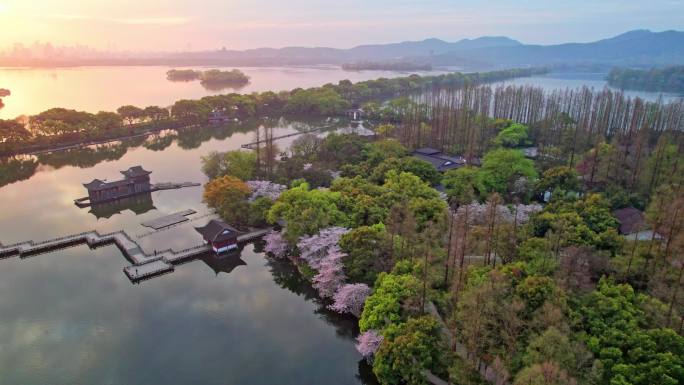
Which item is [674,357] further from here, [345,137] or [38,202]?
[38,202]

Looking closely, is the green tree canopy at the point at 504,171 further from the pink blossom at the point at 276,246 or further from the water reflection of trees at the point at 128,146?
the water reflection of trees at the point at 128,146

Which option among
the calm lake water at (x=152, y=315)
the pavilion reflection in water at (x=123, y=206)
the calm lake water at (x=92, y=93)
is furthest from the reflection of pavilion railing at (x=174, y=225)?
the calm lake water at (x=92, y=93)

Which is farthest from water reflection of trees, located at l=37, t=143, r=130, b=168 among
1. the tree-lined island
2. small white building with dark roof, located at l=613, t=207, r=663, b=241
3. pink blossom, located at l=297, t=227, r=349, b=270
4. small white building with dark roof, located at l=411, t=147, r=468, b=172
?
the tree-lined island

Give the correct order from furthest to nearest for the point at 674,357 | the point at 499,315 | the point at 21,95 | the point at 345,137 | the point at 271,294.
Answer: the point at 21,95 → the point at 345,137 → the point at 271,294 → the point at 499,315 → the point at 674,357

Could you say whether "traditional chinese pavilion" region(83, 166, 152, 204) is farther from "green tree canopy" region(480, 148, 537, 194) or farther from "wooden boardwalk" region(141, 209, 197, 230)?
"green tree canopy" region(480, 148, 537, 194)

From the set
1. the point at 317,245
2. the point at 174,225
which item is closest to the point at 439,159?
the point at 317,245

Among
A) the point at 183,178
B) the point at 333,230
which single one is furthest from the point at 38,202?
the point at 333,230

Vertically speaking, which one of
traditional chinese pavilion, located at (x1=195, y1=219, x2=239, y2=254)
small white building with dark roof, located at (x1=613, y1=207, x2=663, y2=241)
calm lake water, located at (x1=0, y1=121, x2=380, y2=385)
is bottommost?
calm lake water, located at (x1=0, y1=121, x2=380, y2=385)

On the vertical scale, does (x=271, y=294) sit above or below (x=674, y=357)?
below
